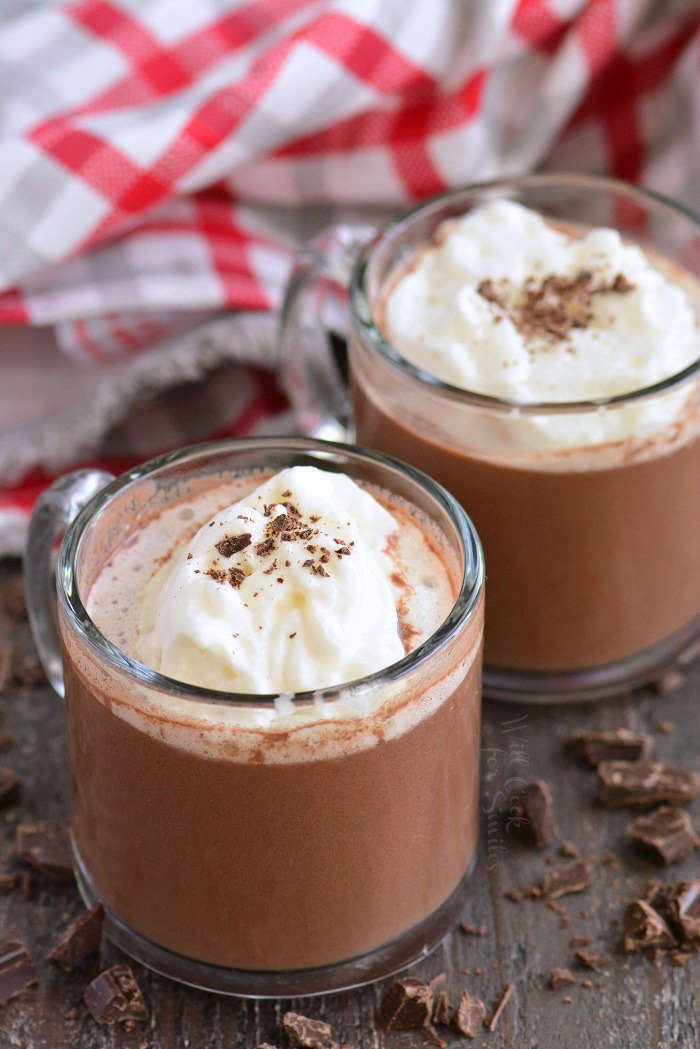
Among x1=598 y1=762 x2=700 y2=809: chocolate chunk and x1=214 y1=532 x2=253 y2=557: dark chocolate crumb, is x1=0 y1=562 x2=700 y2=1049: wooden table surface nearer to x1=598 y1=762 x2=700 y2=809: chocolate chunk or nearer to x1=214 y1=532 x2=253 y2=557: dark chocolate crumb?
x1=598 y1=762 x2=700 y2=809: chocolate chunk

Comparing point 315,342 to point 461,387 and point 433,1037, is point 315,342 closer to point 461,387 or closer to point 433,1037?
point 461,387

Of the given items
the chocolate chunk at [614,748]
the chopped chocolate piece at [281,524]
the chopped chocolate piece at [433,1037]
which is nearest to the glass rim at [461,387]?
the chopped chocolate piece at [281,524]

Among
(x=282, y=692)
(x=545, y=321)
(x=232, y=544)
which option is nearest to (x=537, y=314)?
(x=545, y=321)

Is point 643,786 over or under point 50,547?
under

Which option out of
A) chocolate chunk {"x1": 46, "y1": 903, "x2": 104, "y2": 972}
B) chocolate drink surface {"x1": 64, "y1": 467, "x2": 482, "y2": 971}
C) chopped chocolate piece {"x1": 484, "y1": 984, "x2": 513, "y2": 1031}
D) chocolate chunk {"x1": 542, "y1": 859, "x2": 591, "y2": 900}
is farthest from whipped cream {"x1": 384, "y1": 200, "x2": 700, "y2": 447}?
chocolate chunk {"x1": 46, "y1": 903, "x2": 104, "y2": 972}

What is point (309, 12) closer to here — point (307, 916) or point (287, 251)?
point (287, 251)

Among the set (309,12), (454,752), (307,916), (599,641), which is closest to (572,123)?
(309,12)
